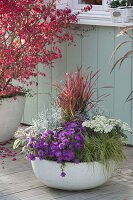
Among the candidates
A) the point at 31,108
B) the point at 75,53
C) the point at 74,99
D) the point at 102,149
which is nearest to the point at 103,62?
the point at 75,53

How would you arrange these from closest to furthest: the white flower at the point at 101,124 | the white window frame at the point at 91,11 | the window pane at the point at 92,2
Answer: the white flower at the point at 101,124
the white window frame at the point at 91,11
the window pane at the point at 92,2

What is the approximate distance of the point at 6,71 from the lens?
253 inches

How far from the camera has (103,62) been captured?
653 centimetres

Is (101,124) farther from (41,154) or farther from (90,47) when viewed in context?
(90,47)

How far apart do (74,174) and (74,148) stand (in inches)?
8.1

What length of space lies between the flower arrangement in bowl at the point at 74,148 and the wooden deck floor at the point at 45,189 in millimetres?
80

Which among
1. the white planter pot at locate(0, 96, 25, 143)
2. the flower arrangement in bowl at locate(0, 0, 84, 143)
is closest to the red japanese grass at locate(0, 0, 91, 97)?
the flower arrangement in bowl at locate(0, 0, 84, 143)

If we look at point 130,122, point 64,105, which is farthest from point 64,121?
point 130,122

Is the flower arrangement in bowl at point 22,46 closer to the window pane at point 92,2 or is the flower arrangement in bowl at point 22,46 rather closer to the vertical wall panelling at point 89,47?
the vertical wall panelling at point 89,47

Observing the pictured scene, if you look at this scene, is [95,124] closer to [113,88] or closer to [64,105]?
[64,105]

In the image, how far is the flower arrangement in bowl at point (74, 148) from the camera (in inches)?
186

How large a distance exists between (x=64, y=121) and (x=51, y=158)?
0.41 metres

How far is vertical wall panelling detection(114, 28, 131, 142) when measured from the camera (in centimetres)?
627

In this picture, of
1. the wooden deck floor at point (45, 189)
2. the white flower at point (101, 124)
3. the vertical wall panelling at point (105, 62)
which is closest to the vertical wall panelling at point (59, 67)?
the vertical wall panelling at point (105, 62)
